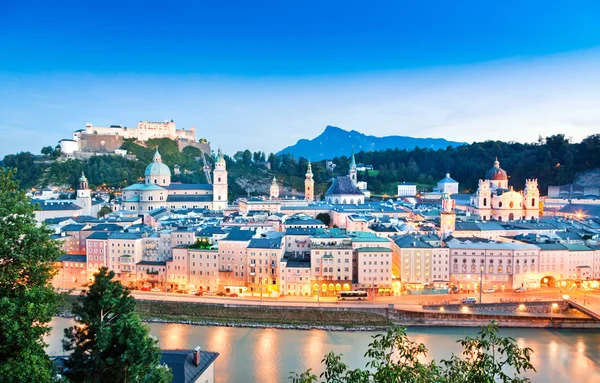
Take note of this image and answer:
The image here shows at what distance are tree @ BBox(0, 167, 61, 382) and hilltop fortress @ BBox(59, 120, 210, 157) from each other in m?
46.6

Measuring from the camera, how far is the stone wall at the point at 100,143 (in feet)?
163

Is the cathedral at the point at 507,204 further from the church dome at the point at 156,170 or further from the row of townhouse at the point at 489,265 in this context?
the church dome at the point at 156,170

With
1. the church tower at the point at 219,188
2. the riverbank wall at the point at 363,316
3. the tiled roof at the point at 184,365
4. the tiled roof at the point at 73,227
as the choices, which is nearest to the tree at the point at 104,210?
the church tower at the point at 219,188

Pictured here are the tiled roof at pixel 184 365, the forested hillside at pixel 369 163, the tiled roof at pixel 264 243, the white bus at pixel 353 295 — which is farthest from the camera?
the forested hillside at pixel 369 163

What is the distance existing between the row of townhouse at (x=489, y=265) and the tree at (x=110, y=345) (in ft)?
47.6

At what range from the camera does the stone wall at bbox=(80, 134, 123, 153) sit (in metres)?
49.6

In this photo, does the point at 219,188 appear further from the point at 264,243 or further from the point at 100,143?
the point at 100,143

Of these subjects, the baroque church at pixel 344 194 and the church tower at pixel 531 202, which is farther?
the baroque church at pixel 344 194

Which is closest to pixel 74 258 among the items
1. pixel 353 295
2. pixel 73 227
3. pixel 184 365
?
pixel 73 227

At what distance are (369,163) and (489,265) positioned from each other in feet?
154

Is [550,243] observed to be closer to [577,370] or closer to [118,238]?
[577,370]

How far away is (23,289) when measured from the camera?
4.89 m

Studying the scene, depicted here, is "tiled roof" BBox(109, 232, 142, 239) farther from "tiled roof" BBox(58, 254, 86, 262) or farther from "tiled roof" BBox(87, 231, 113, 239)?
"tiled roof" BBox(58, 254, 86, 262)

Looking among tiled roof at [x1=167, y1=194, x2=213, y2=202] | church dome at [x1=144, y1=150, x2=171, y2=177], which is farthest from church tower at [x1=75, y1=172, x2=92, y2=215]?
church dome at [x1=144, y1=150, x2=171, y2=177]
